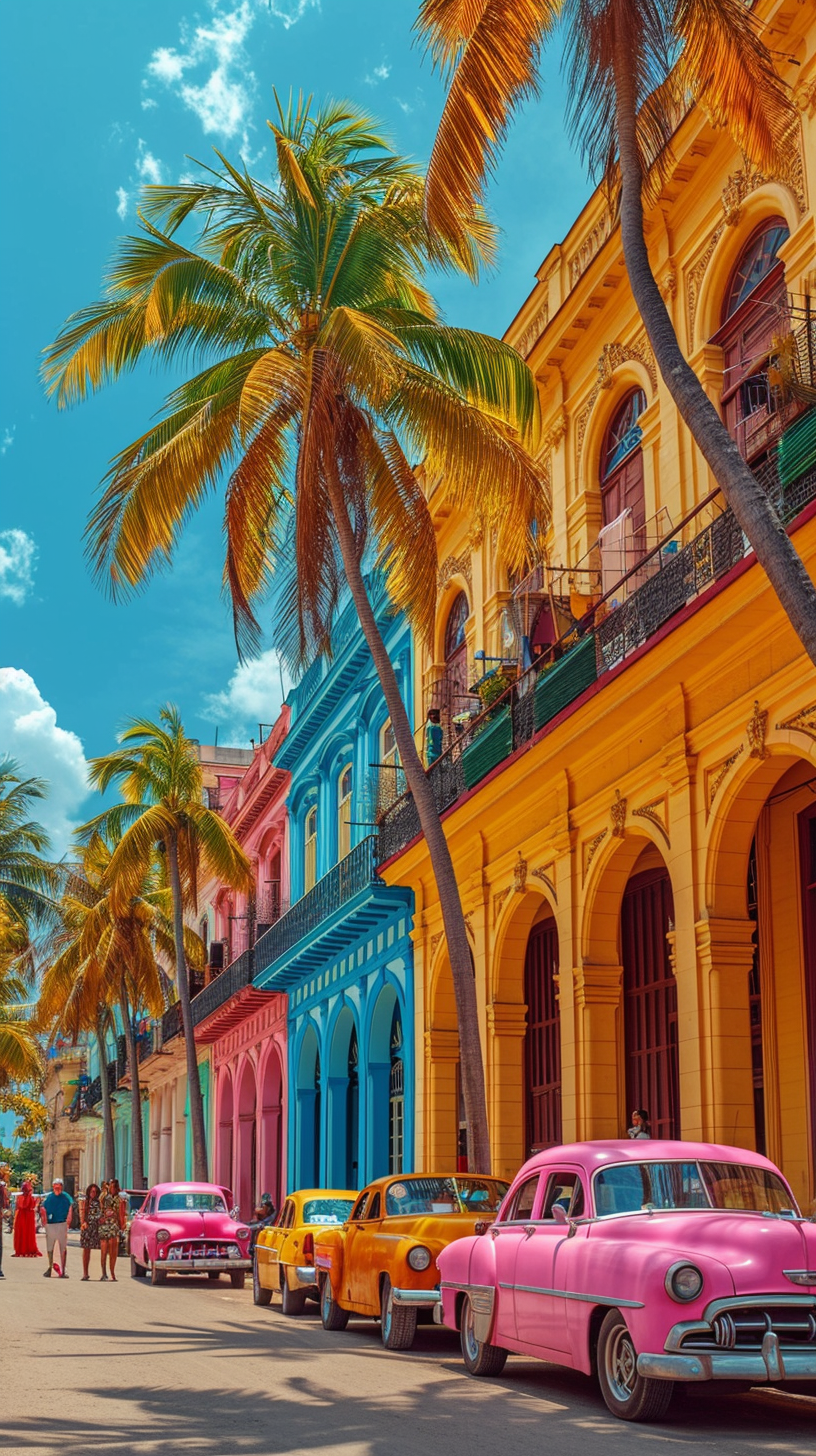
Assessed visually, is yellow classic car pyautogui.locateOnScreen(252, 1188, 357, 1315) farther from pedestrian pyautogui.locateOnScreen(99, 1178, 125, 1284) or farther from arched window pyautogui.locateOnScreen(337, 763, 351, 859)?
arched window pyautogui.locateOnScreen(337, 763, 351, 859)

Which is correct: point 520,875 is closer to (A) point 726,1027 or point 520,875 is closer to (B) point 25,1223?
(A) point 726,1027

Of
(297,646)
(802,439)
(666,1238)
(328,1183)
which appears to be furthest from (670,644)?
(328,1183)

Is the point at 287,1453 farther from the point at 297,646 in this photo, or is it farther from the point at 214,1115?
the point at 214,1115

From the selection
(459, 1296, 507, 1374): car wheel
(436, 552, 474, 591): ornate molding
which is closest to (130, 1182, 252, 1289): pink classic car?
(436, 552, 474, 591): ornate molding

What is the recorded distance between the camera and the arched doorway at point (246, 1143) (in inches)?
1550

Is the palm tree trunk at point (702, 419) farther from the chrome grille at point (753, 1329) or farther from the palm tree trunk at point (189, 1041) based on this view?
the palm tree trunk at point (189, 1041)

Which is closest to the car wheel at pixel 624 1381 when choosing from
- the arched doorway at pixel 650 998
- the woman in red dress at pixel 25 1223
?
the arched doorway at pixel 650 998

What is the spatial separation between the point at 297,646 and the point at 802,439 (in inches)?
251

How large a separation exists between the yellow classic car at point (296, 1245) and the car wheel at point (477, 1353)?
5372 mm

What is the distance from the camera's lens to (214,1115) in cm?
4291

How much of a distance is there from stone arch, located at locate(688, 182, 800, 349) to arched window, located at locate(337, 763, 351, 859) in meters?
15.4

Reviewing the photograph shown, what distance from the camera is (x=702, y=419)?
10977 millimetres

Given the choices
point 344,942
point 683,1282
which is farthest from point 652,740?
point 344,942

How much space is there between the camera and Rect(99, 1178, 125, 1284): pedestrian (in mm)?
22859
